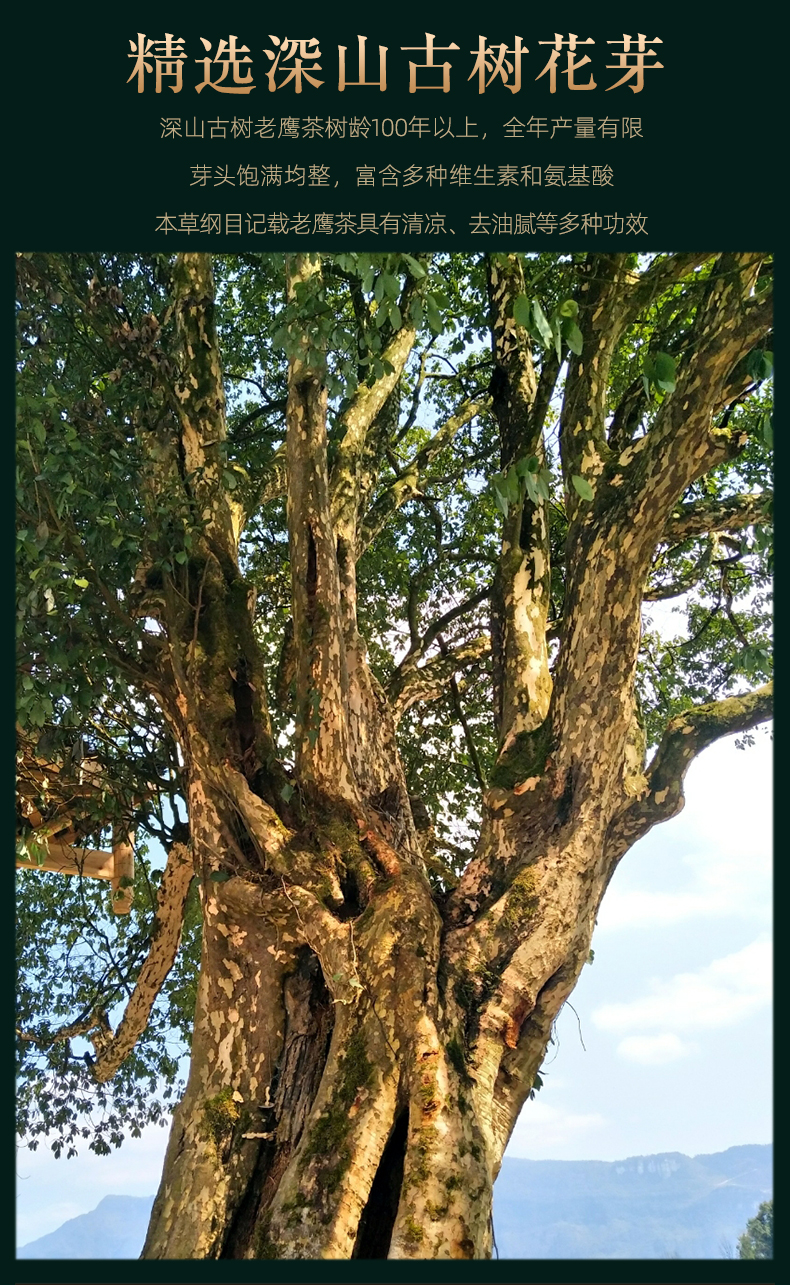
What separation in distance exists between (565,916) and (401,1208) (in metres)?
1.56

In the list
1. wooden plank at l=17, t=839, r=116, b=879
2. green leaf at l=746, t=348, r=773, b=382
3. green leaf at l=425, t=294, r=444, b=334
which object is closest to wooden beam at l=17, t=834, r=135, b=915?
wooden plank at l=17, t=839, r=116, b=879

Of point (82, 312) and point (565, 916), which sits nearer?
point (565, 916)

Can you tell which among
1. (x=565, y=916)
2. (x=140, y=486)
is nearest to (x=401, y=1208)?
(x=565, y=916)

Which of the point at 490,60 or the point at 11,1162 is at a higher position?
the point at 490,60

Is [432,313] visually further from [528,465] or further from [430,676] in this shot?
[430,676]

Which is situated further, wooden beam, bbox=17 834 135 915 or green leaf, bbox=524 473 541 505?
wooden beam, bbox=17 834 135 915

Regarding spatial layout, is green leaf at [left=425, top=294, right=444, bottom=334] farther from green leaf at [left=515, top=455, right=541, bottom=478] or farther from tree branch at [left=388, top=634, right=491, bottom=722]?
tree branch at [left=388, top=634, right=491, bottom=722]

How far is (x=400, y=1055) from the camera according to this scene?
417 cm

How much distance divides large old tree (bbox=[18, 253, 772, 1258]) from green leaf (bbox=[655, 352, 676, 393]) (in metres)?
0.01

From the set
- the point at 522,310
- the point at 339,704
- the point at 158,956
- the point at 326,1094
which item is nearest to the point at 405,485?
the point at 339,704

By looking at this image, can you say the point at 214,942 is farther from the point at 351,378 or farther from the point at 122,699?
the point at 351,378

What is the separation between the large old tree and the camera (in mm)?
4102

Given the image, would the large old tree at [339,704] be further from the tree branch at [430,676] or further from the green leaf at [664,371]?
the tree branch at [430,676]

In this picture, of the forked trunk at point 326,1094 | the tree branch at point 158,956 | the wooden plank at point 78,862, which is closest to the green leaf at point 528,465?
the forked trunk at point 326,1094
